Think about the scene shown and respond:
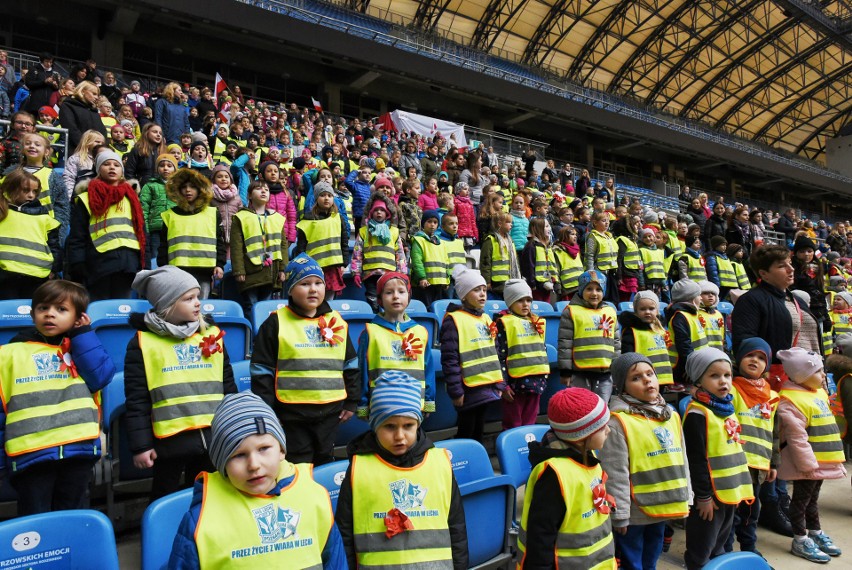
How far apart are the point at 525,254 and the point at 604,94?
29.1m

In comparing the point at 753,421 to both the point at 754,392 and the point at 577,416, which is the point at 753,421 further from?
the point at 577,416

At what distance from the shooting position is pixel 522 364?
416 cm

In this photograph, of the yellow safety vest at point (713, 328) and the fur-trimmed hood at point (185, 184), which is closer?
the fur-trimmed hood at point (185, 184)

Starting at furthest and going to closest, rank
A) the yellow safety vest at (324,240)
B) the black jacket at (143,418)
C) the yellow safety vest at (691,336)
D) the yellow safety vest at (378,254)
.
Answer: the yellow safety vest at (378,254), the yellow safety vest at (324,240), the yellow safety vest at (691,336), the black jacket at (143,418)

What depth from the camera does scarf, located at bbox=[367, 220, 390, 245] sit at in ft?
20.0

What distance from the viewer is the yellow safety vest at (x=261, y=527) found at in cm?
169

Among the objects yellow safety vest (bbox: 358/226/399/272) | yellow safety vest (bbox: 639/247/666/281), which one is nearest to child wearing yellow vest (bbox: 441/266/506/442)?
yellow safety vest (bbox: 358/226/399/272)

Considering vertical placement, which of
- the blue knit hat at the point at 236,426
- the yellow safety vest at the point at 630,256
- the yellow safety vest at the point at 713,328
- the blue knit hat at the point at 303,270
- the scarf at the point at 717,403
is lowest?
the scarf at the point at 717,403

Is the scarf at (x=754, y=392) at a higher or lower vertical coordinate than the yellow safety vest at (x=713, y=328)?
lower

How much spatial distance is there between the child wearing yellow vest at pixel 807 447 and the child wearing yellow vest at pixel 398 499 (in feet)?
8.34

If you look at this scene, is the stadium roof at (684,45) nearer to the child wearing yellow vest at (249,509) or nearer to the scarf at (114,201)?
the scarf at (114,201)

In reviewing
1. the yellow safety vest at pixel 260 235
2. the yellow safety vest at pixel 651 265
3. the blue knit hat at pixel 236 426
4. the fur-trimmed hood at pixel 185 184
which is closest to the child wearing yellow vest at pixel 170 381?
the blue knit hat at pixel 236 426

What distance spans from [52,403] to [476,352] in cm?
242

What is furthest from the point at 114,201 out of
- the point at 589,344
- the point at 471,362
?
the point at 589,344
